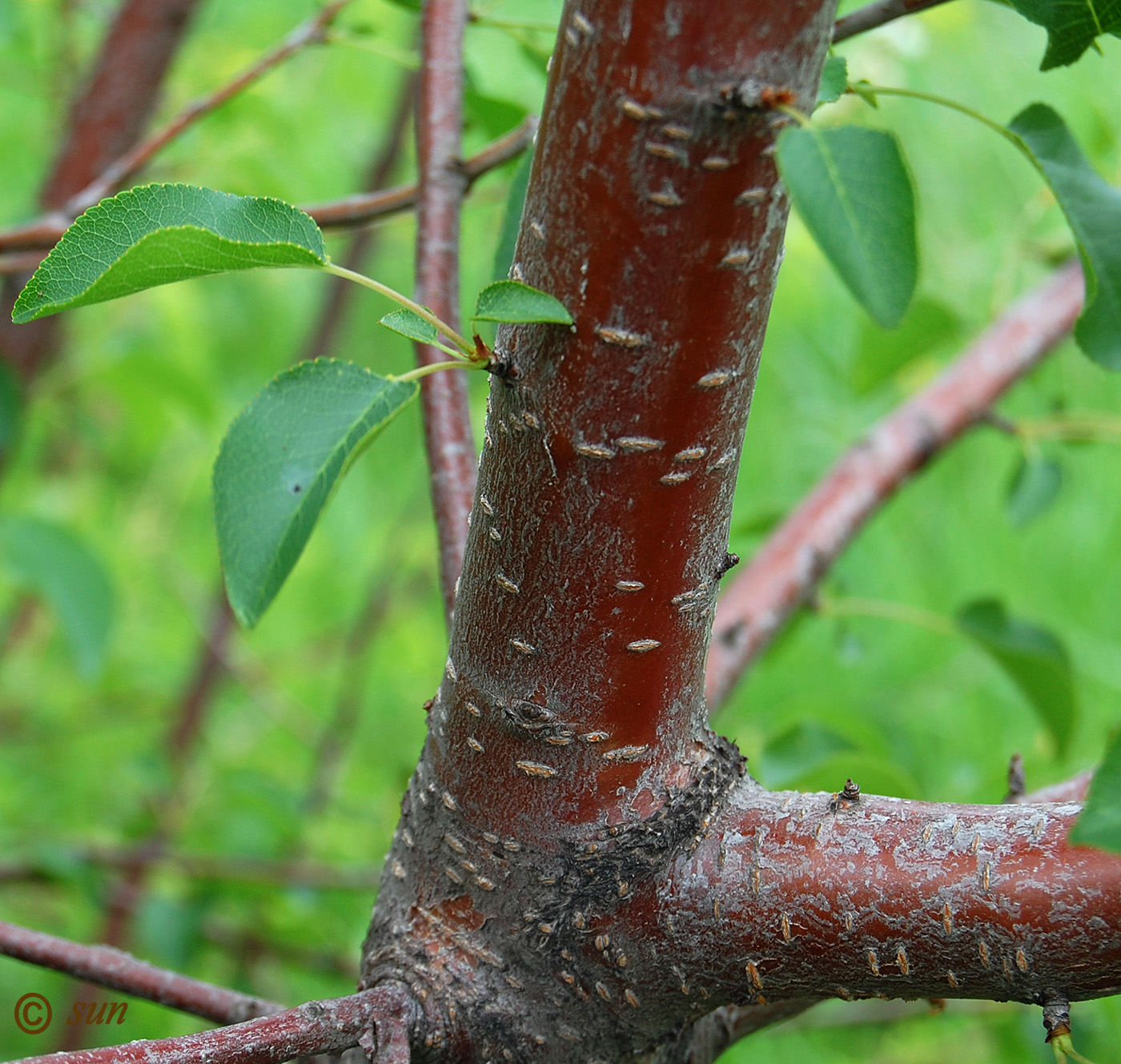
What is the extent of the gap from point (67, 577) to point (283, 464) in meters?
0.68

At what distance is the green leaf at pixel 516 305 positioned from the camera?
0.71 ft

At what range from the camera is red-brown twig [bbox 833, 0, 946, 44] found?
296mm

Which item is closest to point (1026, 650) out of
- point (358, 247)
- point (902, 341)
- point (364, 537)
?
point (902, 341)

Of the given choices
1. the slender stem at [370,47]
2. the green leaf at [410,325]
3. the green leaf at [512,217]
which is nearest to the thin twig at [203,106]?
the slender stem at [370,47]

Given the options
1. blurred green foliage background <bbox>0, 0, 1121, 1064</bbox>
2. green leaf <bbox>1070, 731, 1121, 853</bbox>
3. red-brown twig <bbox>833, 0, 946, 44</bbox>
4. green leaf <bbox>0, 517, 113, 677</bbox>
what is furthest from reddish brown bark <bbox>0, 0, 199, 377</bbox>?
green leaf <bbox>1070, 731, 1121, 853</bbox>

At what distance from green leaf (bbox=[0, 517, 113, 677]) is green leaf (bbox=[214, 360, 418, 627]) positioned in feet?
2.03

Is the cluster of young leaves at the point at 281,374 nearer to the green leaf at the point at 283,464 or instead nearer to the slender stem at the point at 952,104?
the green leaf at the point at 283,464

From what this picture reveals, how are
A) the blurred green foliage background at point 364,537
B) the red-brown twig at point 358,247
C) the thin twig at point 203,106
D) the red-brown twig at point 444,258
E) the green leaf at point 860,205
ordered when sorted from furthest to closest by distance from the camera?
the red-brown twig at point 358,247, the blurred green foliage background at point 364,537, the thin twig at point 203,106, the red-brown twig at point 444,258, the green leaf at point 860,205

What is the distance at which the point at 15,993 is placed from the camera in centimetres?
157

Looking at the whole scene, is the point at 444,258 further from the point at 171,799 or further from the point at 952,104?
the point at 171,799

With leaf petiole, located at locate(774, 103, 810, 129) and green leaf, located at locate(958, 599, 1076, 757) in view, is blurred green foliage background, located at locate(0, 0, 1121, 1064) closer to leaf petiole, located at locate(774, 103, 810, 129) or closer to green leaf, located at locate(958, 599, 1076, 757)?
green leaf, located at locate(958, 599, 1076, 757)

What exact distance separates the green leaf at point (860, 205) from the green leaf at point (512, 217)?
161 mm

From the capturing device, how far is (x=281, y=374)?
11.3 inches

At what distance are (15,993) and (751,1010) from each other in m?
1.60
